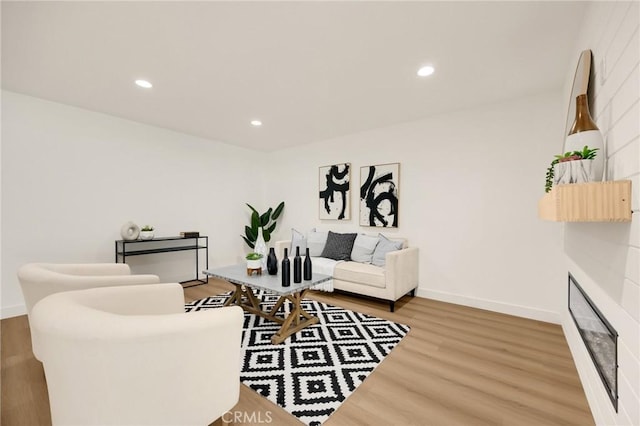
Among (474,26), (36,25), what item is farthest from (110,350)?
(474,26)

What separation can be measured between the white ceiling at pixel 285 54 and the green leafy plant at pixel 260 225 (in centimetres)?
221

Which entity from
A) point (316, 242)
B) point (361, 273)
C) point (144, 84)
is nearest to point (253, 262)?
point (361, 273)

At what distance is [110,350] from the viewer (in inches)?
38.6

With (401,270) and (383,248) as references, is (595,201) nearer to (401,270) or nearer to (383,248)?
(401,270)

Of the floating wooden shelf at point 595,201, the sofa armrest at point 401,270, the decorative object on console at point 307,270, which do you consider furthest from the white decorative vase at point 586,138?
the decorative object on console at point 307,270

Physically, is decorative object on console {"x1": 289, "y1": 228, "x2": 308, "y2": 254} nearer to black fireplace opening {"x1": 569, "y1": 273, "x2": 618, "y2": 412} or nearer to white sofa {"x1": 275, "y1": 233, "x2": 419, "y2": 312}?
white sofa {"x1": 275, "y1": 233, "x2": 419, "y2": 312}

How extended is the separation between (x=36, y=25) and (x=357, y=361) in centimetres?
337

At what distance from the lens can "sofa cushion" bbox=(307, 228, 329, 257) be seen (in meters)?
4.28

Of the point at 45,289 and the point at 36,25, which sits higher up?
the point at 36,25

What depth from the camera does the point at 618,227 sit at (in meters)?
1.15

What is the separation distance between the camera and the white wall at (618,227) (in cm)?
Result: 100

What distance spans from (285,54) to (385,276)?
8.27ft

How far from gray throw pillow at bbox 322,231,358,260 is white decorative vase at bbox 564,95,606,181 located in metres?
2.83

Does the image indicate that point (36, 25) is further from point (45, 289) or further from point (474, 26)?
point (474, 26)
